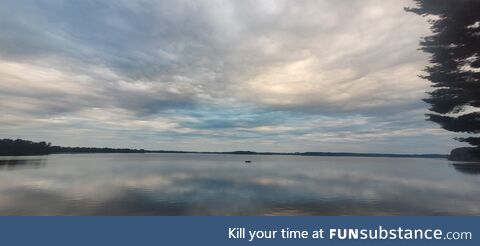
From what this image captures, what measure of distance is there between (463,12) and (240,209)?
23.9 metres

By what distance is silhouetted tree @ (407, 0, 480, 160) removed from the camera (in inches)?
671

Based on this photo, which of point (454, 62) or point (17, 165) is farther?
point (17, 165)

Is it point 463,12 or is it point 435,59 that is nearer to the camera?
point 463,12

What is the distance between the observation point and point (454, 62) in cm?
1808

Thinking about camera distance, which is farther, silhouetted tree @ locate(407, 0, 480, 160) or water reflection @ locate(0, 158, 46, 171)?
water reflection @ locate(0, 158, 46, 171)

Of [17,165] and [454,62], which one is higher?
[454,62]

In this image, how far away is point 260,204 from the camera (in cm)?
3291

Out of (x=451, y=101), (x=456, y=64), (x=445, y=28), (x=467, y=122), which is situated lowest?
(x=467, y=122)

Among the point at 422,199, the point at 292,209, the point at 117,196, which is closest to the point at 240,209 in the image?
the point at 292,209

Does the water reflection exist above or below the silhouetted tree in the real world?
below

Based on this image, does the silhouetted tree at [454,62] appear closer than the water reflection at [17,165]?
Yes

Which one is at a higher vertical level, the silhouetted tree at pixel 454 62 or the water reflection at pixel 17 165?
the silhouetted tree at pixel 454 62

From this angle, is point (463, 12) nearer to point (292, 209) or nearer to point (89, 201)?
point (292, 209)

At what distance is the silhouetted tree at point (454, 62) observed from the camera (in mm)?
17031
